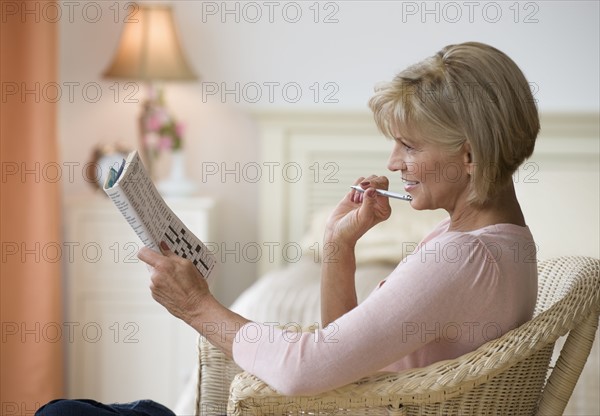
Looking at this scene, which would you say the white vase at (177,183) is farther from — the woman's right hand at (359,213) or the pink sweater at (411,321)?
the pink sweater at (411,321)

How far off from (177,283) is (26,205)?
1570 mm

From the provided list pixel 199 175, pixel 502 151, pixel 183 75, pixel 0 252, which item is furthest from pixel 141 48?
pixel 502 151

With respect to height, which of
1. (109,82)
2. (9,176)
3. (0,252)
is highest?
(109,82)

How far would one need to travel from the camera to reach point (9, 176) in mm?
2580

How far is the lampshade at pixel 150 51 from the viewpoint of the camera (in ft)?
9.95

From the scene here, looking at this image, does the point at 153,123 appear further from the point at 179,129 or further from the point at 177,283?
the point at 177,283

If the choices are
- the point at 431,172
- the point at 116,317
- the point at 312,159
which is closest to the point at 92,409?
the point at 431,172

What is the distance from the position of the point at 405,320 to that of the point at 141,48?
7.15 ft

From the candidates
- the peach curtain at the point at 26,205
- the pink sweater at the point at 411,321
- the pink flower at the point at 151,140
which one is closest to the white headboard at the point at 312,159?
the pink flower at the point at 151,140

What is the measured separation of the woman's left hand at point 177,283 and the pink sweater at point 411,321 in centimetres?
8

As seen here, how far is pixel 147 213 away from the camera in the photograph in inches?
46.1

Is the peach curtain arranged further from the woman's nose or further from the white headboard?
the woman's nose

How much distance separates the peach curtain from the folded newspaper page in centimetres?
145

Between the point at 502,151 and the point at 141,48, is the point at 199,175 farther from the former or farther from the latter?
the point at 502,151
